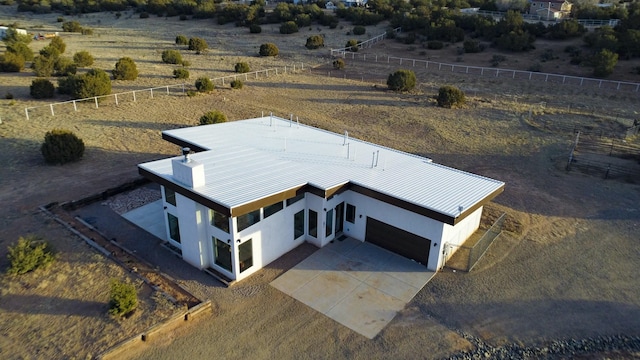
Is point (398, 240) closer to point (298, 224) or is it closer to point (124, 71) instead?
point (298, 224)

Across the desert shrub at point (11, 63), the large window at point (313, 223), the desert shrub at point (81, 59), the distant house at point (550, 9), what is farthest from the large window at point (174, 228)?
the distant house at point (550, 9)

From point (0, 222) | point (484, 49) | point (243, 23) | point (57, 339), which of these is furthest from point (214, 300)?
point (243, 23)

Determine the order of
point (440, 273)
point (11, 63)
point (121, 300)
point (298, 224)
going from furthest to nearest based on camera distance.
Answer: point (11, 63) < point (298, 224) < point (440, 273) < point (121, 300)

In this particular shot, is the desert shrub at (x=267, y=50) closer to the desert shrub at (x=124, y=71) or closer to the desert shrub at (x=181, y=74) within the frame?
the desert shrub at (x=181, y=74)

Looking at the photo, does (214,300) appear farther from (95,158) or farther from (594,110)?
(594,110)


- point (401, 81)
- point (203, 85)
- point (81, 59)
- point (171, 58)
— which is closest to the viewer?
point (203, 85)

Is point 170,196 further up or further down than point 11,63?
further down

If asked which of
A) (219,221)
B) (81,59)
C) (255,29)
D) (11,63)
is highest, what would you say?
(255,29)

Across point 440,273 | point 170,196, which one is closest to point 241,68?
point 170,196
